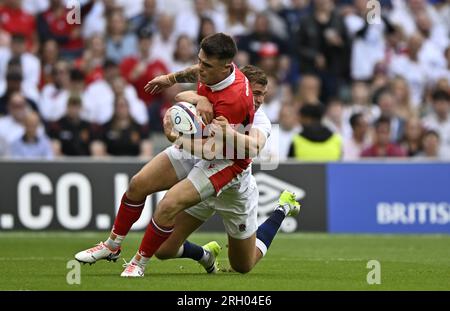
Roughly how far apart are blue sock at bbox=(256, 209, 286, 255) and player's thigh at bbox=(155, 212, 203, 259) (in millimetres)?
915

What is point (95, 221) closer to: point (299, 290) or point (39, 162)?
point (39, 162)

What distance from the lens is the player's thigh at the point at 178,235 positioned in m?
11.2

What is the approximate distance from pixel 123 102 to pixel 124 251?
544 centimetres

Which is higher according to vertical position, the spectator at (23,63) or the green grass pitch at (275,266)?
the spectator at (23,63)

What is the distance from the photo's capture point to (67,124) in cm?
1959

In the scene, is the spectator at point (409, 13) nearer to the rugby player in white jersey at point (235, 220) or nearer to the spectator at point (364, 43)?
the spectator at point (364, 43)

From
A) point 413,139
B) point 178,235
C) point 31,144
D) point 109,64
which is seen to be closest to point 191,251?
point 178,235

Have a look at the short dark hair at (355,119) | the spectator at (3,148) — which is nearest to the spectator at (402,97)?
the short dark hair at (355,119)

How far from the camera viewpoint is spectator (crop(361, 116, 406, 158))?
19.3 meters

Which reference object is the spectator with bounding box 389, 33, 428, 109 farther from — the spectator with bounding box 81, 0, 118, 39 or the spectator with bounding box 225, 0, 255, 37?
the spectator with bounding box 81, 0, 118, 39

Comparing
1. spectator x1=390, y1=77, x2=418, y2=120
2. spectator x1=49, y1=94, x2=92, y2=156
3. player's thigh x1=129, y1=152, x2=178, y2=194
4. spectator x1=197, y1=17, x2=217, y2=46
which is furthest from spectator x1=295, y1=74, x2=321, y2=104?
player's thigh x1=129, y1=152, x2=178, y2=194

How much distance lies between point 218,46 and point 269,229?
8.28 ft

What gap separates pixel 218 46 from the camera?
1033 centimetres

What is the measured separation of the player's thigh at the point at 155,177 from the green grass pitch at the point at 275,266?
0.83 metres
